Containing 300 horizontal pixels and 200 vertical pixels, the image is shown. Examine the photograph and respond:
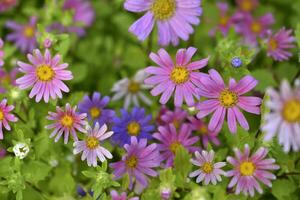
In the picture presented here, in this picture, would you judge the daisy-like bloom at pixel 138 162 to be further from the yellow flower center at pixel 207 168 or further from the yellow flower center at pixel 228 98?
the yellow flower center at pixel 228 98

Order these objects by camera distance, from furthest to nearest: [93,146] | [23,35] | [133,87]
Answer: [23,35] → [133,87] → [93,146]

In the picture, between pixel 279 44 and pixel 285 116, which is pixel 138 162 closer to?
pixel 285 116

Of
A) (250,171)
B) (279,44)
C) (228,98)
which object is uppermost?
(279,44)

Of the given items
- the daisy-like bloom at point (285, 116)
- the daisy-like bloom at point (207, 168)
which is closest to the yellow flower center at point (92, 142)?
the daisy-like bloom at point (207, 168)

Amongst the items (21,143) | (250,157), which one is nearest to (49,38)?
(21,143)

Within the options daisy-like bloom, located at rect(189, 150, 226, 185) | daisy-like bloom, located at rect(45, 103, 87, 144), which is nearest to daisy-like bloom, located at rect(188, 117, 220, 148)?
daisy-like bloom, located at rect(189, 150, 226, 185)

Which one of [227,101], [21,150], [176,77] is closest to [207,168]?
[227,101]

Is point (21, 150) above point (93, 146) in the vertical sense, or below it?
below
